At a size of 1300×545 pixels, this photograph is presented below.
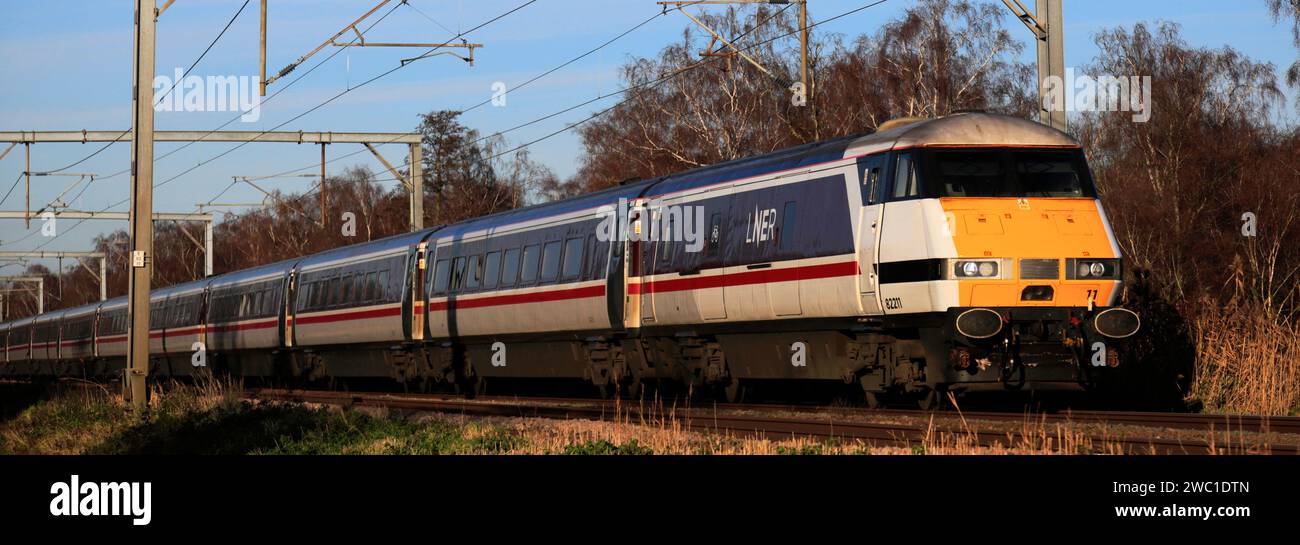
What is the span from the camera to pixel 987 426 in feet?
45.8

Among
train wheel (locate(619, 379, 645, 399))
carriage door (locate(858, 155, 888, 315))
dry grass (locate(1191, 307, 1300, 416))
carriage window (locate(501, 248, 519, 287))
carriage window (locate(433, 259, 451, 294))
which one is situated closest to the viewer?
carriage door (locate(858, 155, 888, 315))

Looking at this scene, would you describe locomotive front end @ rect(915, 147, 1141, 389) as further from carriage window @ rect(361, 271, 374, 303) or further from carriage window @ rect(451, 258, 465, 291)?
carriage window @ rect(361, 271, 374, 303)

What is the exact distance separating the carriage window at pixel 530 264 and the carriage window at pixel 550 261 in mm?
270

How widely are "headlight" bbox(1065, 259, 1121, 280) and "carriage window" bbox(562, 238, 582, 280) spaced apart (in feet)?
26.6

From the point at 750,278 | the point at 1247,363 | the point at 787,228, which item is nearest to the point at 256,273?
the point at 750,278

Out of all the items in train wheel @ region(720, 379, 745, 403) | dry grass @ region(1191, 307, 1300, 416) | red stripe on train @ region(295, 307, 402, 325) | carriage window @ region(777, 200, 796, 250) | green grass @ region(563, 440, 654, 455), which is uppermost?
carriage window @ region(777, 200, 796, 250)

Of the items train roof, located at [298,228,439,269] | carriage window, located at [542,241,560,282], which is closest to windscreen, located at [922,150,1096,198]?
carriage window, located at [542,241,560,282]

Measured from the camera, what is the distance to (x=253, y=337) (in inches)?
1362

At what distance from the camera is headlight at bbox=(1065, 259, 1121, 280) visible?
15.0 meters

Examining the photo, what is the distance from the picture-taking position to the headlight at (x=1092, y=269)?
1502 cm

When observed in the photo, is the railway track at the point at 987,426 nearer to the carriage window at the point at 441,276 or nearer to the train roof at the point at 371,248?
the carriage window at the point at 441,276

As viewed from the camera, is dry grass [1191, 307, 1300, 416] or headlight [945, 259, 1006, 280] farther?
dry grass [1191, 307, 1300, 416]

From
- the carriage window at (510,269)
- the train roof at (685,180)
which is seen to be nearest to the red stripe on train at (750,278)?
the train roof at (685,180)
